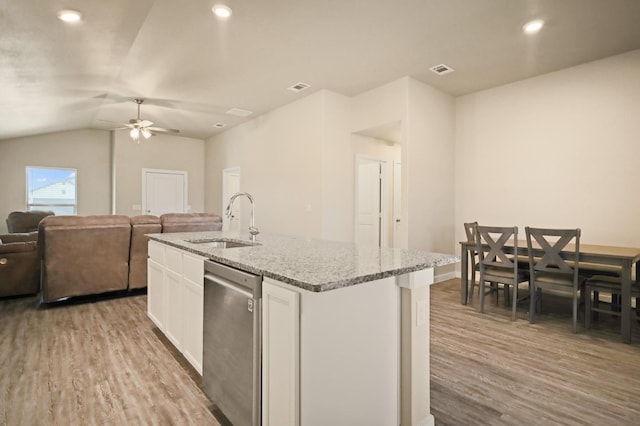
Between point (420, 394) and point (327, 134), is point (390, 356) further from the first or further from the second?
point (327, 134)

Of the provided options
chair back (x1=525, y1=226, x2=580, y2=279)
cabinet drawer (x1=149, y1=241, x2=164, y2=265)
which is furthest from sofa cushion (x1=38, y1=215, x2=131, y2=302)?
chair back (x1=525, y1=226, x2=580, y2=279)

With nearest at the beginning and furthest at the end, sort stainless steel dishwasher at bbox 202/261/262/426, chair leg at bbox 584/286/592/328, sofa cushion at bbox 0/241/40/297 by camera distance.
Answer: stainless steel dishwasher at bbox 202/261/262/426 < chair leg at bbox 584/286/592/328 < sofa cushion at bbox 0/241/40/297

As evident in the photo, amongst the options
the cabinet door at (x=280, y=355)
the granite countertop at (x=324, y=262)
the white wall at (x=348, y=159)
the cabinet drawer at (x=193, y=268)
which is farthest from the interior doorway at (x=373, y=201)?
the cabinet door at (x=280, y=355)

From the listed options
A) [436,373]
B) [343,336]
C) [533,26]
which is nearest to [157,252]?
[343,336]

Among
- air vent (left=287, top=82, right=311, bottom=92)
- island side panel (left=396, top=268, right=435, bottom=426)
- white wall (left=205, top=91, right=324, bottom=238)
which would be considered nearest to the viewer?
island side panel (left=396, top=268, right=435, bottom=426)

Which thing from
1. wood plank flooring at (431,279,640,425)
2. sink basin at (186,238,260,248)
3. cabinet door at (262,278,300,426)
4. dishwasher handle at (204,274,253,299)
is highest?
sink basin at (186,238,260,248)

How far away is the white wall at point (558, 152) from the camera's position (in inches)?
153

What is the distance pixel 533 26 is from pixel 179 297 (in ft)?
13.4

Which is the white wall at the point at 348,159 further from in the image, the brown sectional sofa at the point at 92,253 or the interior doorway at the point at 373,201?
the brown sectional sofa at the point at 92,253

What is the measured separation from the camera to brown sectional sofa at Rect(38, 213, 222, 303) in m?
3.70

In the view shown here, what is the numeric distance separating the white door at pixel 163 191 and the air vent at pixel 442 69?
6.67m

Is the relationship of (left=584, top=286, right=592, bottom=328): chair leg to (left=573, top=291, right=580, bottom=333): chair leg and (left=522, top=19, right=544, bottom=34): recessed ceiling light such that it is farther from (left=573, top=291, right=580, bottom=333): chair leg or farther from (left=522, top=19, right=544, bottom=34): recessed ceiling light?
(left=522, top=19, right=544, bottom=34): recessed ceiling light

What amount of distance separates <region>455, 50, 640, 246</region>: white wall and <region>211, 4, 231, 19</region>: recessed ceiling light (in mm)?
3958

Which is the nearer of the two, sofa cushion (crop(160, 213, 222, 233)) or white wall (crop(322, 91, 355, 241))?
sofa cushion (crop(160, 213, 222, 233))
